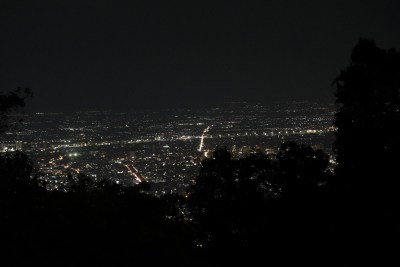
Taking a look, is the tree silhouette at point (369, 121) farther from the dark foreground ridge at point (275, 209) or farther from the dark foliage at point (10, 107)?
the dark foliage at point (10, 107)

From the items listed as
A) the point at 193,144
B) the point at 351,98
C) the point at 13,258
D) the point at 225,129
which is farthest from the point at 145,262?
the point at 225,129

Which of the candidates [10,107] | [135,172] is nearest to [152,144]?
[135,172]

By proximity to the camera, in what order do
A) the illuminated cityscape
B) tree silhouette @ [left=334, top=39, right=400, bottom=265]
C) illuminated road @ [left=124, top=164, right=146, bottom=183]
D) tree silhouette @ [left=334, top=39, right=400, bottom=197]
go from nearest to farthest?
tree silhouette @ [left=334, top=39, right=400, bottom=265] < tree silhouette @ [left=334, top=39, right=400, bottom=197] < illuminated road @ [left=124, top=164, right=146, bottom=183] < the illuminated cityscape

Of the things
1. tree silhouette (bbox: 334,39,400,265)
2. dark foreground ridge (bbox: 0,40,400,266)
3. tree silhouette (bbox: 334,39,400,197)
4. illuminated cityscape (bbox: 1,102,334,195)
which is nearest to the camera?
tree silhouette (bbox: 334,39,400,265)

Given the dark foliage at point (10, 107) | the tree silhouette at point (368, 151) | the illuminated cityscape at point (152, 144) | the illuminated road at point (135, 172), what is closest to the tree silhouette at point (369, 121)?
the tree silhouette at point (368, 151)

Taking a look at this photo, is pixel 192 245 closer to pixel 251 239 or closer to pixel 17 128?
pixel 251 239

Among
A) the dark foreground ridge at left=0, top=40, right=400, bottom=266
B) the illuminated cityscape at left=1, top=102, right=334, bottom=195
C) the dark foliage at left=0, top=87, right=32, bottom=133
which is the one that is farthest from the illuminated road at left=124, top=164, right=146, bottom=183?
the dark foliage at left=0, top=87, right=32, bottom=133

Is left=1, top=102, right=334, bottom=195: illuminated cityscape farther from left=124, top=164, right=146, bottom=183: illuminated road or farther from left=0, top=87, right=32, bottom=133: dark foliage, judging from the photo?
left=0, top=87, right=32, bottom=133: dark foliage

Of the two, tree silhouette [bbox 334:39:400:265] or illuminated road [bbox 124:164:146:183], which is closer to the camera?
tree silhouette [bbox 334:39:400:265]

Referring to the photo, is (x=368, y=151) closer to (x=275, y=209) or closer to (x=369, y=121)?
(x=369, y=121)
